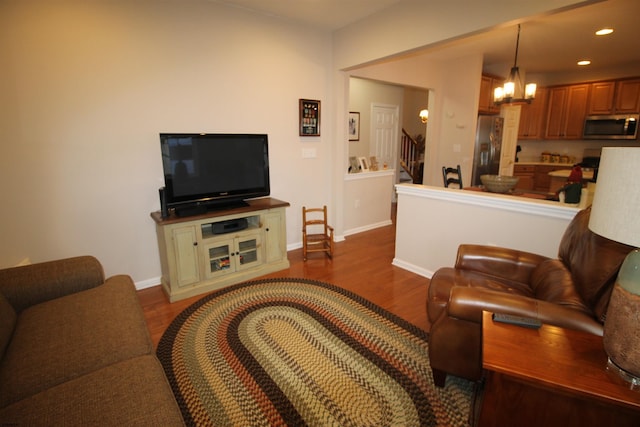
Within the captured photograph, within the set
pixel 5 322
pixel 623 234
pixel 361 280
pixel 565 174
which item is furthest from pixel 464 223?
pixel 565 174

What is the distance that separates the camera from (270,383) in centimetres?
183

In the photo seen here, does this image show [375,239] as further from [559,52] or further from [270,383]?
[559,52]

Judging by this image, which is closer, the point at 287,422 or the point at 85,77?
the point at 287,422

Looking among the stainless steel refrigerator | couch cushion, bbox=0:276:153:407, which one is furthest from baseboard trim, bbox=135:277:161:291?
the stainless steel refrigerator

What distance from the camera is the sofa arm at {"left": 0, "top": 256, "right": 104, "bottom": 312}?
1.75 metres

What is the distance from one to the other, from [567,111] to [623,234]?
21.4ft

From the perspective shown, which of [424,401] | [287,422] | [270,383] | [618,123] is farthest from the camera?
[618,123]

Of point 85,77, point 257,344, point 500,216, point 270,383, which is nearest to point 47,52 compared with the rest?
point 85,77

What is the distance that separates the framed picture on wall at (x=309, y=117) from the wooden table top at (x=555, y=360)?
306 cm

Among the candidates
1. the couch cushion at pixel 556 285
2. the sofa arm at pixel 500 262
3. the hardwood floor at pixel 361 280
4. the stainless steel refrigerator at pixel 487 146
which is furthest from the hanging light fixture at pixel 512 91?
the couch cushion at pixel 556 285

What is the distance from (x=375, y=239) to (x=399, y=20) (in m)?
2.63

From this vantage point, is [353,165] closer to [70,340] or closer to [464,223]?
[464,223]

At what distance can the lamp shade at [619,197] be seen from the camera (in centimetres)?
88

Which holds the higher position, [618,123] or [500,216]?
[618,123]
